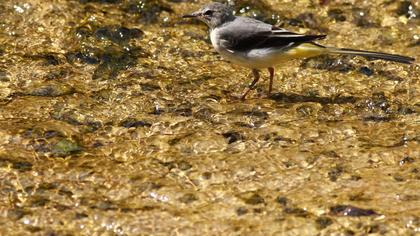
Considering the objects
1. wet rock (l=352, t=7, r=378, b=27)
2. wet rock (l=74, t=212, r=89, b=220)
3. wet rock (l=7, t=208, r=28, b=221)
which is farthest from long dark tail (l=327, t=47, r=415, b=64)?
wet rock (l=7, t=208, r=28, b=221)

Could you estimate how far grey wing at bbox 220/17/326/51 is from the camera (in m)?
8.77

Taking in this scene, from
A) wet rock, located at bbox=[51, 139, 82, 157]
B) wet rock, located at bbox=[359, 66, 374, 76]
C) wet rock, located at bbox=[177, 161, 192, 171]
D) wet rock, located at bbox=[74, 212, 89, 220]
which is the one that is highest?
wet rock, located at bbox=[359, 66, 374, 76]

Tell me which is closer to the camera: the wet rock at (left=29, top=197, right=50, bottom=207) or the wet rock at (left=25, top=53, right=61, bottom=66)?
Result: the wet rock at (left=29, top=197, right=50, bottom=207)

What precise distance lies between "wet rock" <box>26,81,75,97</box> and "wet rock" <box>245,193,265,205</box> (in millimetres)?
2851

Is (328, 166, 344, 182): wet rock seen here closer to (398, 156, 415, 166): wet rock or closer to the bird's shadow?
(398, 156, 415, 166): wet rock

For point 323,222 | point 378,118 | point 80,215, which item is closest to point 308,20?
point 378,118

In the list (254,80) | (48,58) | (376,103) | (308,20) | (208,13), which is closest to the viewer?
(376,103)

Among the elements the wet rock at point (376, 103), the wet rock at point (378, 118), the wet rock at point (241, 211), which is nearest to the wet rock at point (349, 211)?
the wet rock at point (241, 211)

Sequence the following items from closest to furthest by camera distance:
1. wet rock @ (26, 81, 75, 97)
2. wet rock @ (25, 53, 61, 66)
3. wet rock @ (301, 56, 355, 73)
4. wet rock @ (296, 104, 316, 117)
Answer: wet rock @ (296, 104, 316, 117) → wet rock @ (26, 81, 75, 97) → wet rock @ (25, 53, 61, 66) → wet rock @ (301, 56, 355, 73)

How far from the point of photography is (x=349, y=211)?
6363 mm

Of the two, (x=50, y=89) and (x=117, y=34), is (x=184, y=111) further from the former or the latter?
(x=117, y=34)

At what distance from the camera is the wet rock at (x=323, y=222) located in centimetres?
622

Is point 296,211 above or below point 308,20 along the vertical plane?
below

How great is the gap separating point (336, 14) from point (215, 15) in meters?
2.17
